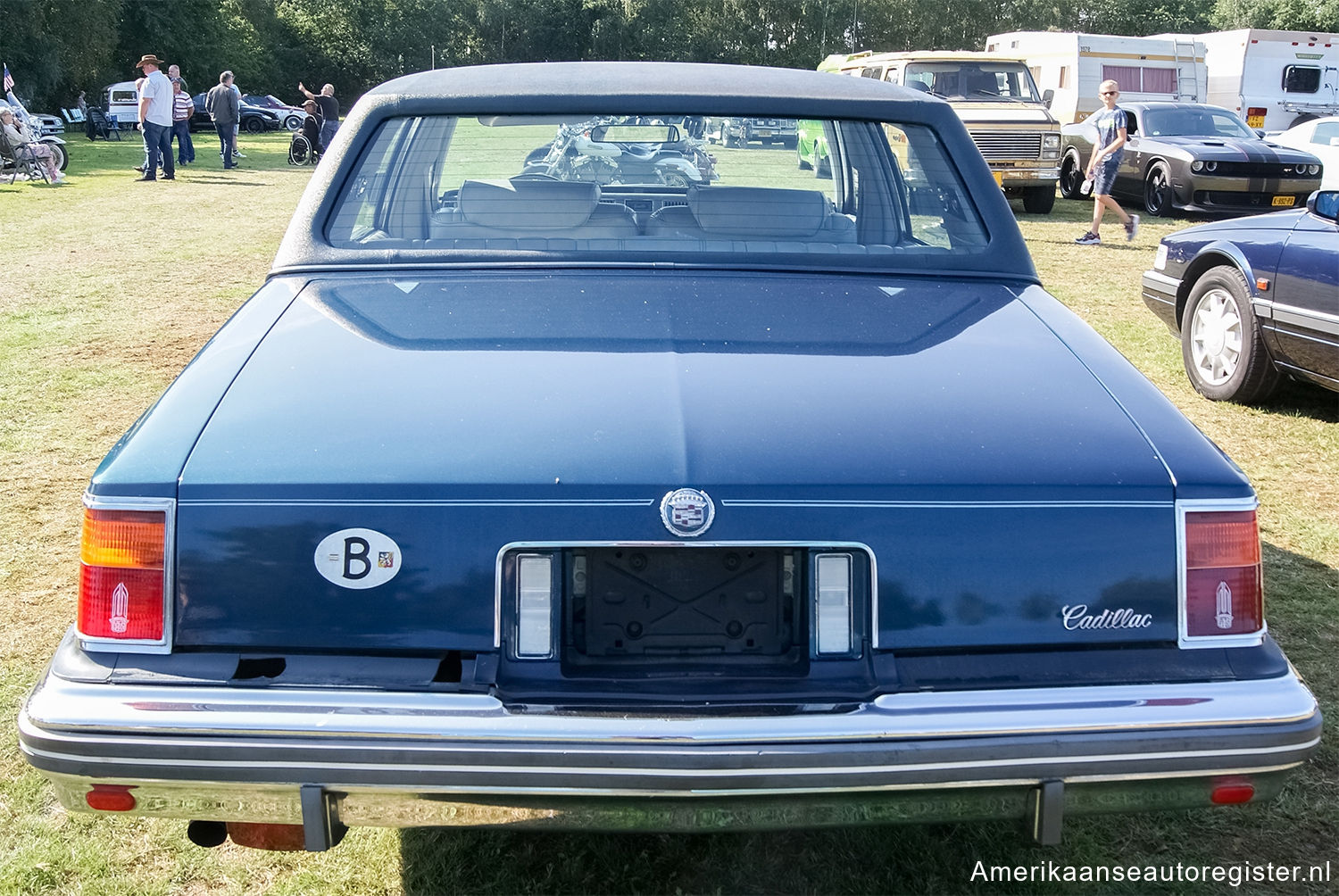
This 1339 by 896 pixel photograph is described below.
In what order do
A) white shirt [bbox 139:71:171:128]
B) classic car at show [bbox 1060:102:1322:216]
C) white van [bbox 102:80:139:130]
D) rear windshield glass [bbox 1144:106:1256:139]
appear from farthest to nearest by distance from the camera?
white van [bbox 102:80:139:130]
white shirt [bbox 139:71:171:128]
rear windshield glass [bbox 1144:106:1256:139]
classic car at show [bbox 1060:102:1322:216]

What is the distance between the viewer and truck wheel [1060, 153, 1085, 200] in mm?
18359

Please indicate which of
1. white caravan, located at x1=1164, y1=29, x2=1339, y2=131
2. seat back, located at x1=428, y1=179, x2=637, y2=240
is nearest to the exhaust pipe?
seat back, located at x1=428, y1=179, x2=637, y2=240

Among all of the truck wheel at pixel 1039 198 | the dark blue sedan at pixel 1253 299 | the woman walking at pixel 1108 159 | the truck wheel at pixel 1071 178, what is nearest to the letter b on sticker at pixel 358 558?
the dark blue sedan at pixel 1253 299

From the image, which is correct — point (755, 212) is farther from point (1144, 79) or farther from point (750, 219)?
point (1144, 79)

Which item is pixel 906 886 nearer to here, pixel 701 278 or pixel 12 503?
pixel 701 278

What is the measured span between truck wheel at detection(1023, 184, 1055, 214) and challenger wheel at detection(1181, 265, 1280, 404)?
965 cm

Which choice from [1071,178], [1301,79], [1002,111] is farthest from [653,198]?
[1301,79]

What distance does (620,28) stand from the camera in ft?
188

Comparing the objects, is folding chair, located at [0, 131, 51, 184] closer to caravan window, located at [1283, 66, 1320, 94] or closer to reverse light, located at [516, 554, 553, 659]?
reverse light, located at [516, 554, 553, 659]

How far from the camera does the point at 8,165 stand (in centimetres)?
1886

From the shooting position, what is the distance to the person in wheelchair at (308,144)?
2562 cm

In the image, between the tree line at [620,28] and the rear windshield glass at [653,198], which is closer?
the rear windshield glass at [653,198]

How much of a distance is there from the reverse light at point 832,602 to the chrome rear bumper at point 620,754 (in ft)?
0.42

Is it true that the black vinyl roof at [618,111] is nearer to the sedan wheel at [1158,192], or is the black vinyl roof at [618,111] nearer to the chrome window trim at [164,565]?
the chrome window trim at [164,565]
